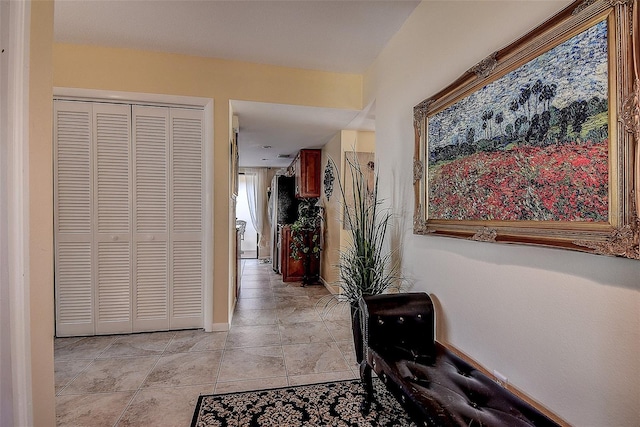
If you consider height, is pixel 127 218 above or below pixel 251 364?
above

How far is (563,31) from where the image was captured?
1.09 m

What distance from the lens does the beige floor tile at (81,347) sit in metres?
2.47

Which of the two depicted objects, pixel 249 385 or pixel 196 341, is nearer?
pixel 249 385

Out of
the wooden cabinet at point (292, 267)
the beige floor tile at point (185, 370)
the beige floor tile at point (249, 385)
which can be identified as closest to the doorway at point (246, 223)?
the wooden cabinet at point (292, 267)

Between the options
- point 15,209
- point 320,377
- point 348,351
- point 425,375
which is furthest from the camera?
point 348,351

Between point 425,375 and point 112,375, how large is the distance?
2.20 metres

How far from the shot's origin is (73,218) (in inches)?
111

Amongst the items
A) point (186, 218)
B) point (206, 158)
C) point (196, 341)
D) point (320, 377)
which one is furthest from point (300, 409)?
point (206, 158)

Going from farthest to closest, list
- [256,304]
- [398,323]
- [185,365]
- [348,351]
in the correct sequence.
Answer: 1. [256,304]
2. [348,351]
3. [185,365]
4. [398,323]

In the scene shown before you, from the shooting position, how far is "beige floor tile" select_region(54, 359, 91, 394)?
6.83ft

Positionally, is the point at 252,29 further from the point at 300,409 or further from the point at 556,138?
the point at 300,409

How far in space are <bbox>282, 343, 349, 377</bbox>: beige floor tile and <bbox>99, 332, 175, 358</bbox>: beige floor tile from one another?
3.67 feet

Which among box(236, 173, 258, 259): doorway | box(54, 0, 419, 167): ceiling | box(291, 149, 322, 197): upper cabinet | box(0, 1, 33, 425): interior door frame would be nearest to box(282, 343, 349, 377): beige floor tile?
box(0, 1, 33, 425): interior door frame

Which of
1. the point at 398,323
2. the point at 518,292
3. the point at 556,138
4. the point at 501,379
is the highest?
the point at 556,138
